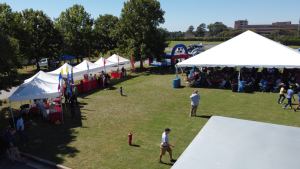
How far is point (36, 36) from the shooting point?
93.7 feet

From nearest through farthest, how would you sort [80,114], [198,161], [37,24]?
[198,161], [80,114], [37,24]

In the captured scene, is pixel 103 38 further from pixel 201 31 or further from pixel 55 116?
pixel 201 31

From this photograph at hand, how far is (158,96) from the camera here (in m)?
16.5

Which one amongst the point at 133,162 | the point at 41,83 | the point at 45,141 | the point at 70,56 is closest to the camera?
the point at 133,162

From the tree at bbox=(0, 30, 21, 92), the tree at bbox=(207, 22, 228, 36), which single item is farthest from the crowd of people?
the tree at bbox=(207, 22, 228, 36)

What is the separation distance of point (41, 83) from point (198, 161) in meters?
11.0

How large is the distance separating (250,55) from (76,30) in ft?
87.3

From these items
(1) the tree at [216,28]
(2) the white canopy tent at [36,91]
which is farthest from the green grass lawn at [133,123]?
(1) the tree at [216,28]

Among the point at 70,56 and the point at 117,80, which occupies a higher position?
the point at 70,56

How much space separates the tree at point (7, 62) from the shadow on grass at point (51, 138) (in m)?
2.50

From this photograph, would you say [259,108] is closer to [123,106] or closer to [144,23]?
[123,106]

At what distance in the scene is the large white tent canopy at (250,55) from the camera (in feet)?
53.4

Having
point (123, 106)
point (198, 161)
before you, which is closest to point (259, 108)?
point (123, 106)

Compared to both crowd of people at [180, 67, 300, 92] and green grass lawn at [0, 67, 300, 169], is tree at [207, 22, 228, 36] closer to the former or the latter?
crowd of people at [180, 67, 300, 92]
